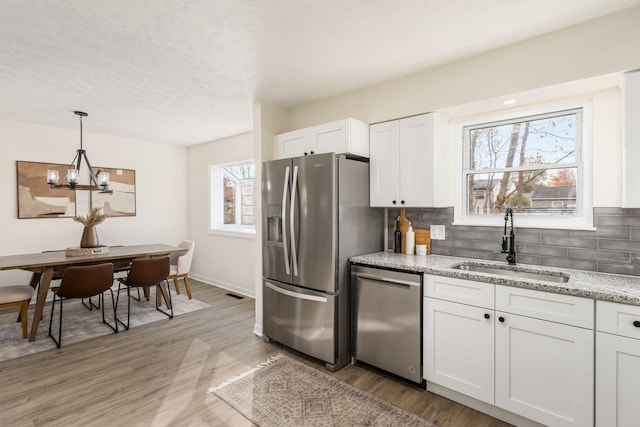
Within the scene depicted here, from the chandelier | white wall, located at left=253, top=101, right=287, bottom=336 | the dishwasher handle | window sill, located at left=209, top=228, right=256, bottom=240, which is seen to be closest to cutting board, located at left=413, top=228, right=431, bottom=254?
the dishwasher handle

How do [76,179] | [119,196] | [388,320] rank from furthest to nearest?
[119,196]
[76,179]
[388,320]

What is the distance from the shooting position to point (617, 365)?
1.65 m

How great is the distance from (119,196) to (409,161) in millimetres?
4675

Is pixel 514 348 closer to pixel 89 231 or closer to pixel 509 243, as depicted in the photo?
pixel 509 243

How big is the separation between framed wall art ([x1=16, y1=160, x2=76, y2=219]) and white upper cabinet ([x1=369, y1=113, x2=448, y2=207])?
14.6ft

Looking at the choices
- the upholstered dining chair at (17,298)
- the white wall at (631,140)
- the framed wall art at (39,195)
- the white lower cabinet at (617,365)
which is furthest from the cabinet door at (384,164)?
the framed wall art at (39,195)

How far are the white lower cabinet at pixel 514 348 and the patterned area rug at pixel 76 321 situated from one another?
128 inches

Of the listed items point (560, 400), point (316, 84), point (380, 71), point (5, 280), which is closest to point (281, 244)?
point (316, 84)

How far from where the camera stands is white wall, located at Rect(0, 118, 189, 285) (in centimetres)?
424

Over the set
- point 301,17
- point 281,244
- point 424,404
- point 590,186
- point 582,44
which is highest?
point 301,17

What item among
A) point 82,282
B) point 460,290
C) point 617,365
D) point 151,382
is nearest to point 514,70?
point 460,290

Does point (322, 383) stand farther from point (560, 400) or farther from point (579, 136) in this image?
point (579, 136)

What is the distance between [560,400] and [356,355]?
1.39 m

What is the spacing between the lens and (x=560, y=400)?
1815mm
